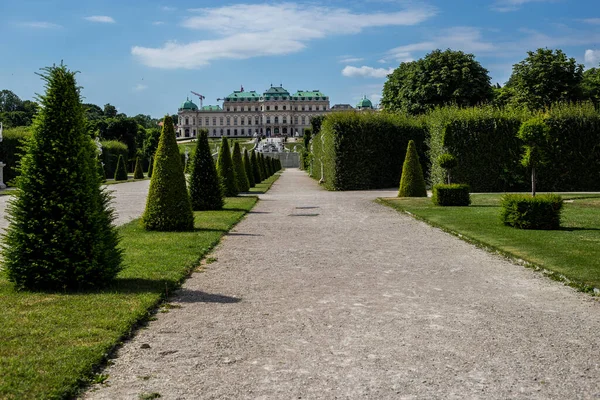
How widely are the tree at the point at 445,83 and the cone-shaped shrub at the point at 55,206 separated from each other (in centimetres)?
3936

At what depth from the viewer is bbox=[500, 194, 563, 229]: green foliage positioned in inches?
483

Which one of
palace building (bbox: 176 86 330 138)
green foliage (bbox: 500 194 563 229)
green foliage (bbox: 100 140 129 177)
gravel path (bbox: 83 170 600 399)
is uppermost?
palace building (bbox: 176 86 330 138)

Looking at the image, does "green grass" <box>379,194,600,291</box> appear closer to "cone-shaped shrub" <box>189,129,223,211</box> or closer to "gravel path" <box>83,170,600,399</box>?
"gravel path" <box>83,170,600,399</box>

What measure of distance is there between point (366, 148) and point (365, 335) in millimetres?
24477

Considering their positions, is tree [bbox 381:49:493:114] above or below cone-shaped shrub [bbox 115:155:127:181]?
above

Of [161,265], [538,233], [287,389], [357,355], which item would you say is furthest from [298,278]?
[538,233]

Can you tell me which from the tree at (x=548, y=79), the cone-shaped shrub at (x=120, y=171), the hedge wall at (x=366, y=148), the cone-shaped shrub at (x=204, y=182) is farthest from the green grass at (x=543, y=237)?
the cone-shaped shrub at (x=120, y=171)

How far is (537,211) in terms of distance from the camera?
40.3ft

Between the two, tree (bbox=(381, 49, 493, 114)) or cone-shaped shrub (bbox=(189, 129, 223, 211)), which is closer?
cone-shaped shrub (bbox=(189, 129, 223, 211))

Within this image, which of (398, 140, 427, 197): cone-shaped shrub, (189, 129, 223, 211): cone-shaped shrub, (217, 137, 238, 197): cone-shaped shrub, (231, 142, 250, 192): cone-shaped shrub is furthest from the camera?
(231, 142, 250, 192): cone-shaped shrub

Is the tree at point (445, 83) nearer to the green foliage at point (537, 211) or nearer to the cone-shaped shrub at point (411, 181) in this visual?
the cone-shaped shrub at point (411, 181)

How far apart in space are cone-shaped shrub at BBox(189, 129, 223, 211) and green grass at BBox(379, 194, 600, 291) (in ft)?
18.1

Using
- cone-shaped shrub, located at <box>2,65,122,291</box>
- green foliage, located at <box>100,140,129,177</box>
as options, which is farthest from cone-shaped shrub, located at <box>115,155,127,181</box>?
cone-shaped shrub, located at <box>2,65,122,291</box>

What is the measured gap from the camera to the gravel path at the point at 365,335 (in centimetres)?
376
